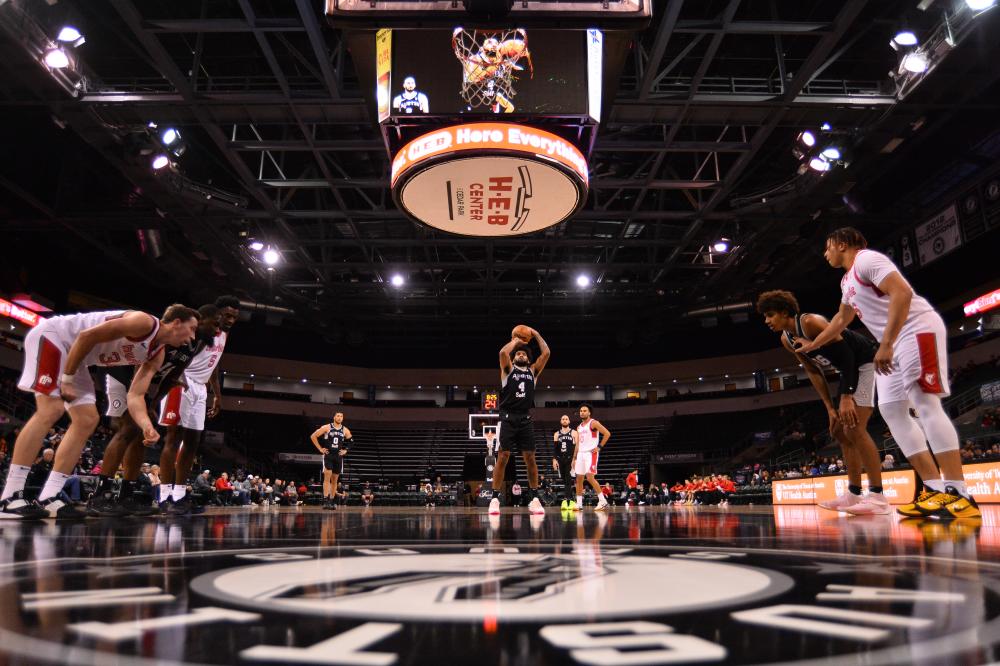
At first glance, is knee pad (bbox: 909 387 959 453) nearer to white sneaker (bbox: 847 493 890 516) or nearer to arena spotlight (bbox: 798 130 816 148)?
white sneaker (bbox: 847 493 890 516)

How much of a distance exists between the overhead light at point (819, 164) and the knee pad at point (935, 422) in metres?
10.5

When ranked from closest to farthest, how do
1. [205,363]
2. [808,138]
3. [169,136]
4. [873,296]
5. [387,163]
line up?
[873,296] < [205,363] < [169,136] < [808,138] < [387,163]

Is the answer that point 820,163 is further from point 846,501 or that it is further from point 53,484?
point 53,484

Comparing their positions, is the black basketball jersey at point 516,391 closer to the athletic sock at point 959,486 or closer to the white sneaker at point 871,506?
the white sneaker at point 871,506

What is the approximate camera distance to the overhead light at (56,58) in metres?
9.55

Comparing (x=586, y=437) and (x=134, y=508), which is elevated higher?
(x=586, y=437)

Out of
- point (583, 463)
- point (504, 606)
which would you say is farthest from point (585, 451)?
point (504, 606)

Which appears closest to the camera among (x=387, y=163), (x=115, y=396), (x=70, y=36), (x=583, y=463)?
(x=115, y=396)

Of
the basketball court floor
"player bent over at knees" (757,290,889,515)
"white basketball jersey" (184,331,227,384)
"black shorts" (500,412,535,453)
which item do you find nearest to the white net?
"black shorts" (500,412,535,453)

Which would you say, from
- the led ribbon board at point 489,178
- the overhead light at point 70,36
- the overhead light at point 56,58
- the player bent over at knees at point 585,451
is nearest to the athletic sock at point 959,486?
the led ribbon board at point 489,178

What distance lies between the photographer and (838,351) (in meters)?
4.48

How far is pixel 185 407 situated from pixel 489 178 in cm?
438

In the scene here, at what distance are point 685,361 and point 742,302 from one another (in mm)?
9497

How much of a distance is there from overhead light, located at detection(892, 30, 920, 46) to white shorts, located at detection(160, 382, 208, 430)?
11.2m
